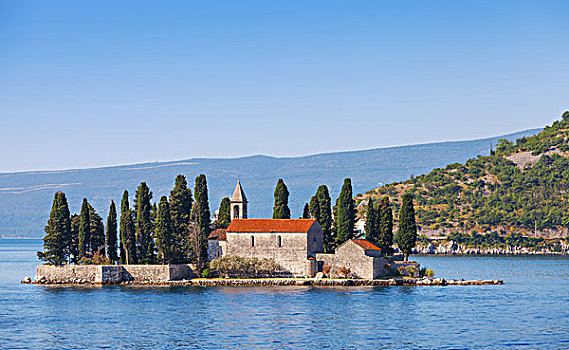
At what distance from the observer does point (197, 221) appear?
9219 centimetres

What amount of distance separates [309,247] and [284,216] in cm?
861

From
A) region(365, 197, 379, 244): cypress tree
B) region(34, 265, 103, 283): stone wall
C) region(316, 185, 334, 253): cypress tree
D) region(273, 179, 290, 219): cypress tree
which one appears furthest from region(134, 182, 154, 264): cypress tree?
region(365, 197, 379, 244): cypress tree

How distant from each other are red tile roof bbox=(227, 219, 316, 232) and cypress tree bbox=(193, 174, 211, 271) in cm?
303

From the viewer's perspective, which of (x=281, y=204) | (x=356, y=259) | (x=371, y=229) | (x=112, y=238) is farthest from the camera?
(x=371, y=229)

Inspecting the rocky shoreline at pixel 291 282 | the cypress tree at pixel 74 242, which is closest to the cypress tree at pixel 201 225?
the rocky shoreline at pixel 291 282

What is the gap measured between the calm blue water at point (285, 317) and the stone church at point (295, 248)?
4.07 meters

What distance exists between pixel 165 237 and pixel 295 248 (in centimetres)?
1327

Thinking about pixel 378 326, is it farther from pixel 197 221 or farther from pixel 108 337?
pixel 197 221

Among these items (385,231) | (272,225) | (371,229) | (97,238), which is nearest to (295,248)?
(272,225)

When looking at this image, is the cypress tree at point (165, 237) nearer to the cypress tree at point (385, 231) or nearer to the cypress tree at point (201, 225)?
the cypress tree at point (201, 225)

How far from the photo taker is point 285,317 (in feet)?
217

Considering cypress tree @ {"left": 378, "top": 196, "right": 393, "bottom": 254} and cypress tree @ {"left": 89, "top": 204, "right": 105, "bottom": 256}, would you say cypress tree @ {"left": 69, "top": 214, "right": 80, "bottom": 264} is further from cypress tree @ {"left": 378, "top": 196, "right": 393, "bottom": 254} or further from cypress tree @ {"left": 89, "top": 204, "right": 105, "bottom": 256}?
cypress tree @ {"left": 378, "top": 196, "right": 393, "bottom": 254}

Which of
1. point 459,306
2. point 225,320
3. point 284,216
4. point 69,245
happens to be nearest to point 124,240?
point 69,245

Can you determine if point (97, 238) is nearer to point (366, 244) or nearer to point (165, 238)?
point (165, 238)
